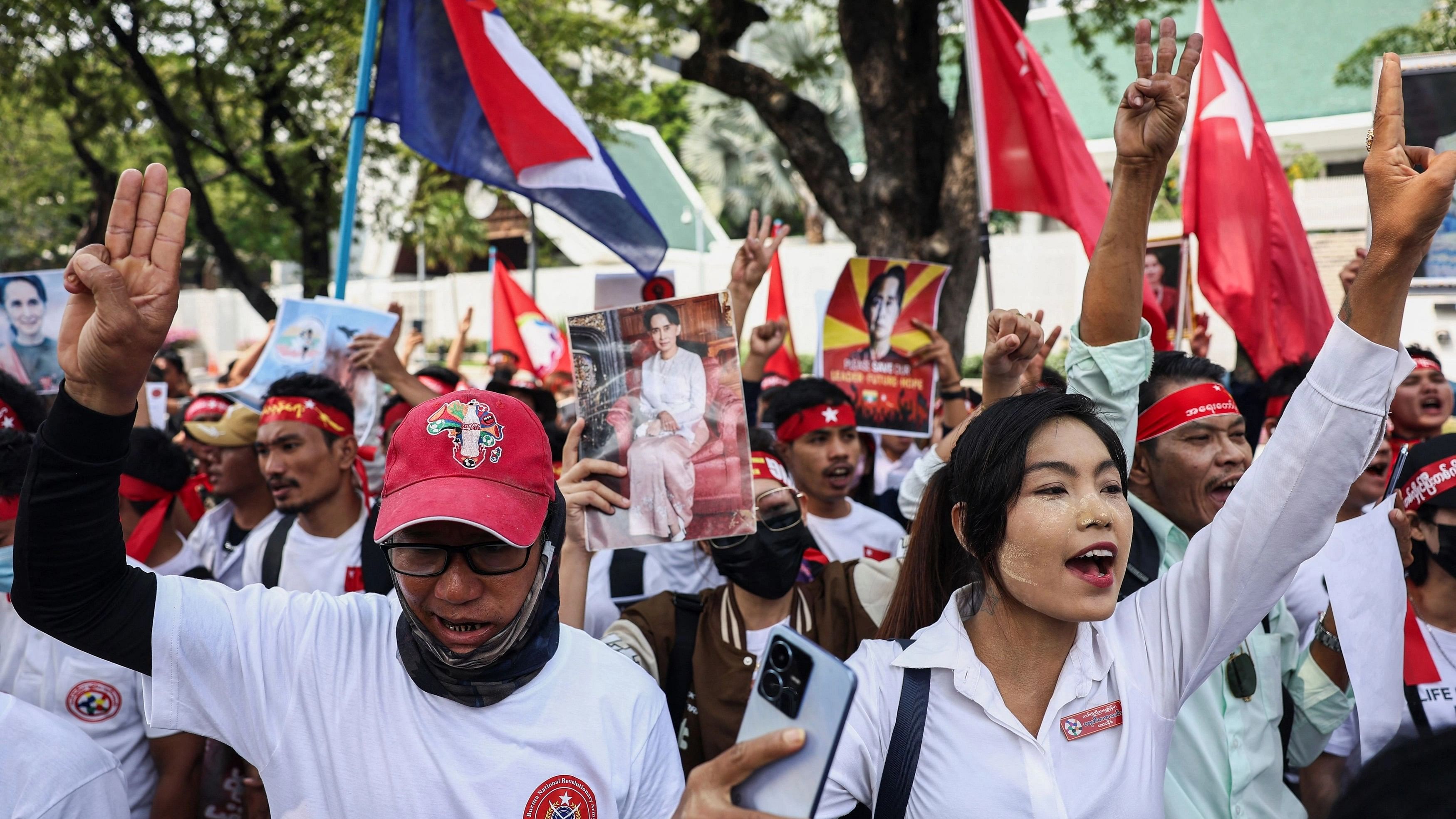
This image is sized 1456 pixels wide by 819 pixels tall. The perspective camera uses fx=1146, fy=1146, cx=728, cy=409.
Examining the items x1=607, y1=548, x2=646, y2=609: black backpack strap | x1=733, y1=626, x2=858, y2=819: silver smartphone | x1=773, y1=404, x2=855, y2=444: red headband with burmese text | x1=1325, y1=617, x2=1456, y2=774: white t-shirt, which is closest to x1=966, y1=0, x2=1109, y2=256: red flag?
x1=773, y1=404, x2=855, y2=444: red headband with burmese text

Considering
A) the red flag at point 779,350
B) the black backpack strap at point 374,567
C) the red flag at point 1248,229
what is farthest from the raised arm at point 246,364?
the red flag at point 1248,229

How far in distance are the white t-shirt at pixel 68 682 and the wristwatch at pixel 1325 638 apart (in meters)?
3.00

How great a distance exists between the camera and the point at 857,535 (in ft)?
15.7

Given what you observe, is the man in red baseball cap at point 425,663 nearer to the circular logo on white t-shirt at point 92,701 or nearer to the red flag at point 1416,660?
the circular logo on white t-shirt at point 92,701

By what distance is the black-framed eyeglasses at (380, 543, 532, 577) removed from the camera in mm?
1998

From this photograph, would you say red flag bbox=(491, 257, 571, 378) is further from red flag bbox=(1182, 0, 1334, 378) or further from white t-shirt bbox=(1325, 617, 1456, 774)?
white t-shirt bbox=(1325, 617, 1456, 774)

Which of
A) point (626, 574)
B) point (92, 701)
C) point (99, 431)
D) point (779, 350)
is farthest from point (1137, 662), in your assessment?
point (779, 350)

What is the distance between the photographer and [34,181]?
49.0 ft

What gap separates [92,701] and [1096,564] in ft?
8.24

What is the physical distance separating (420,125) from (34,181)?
12.2 m

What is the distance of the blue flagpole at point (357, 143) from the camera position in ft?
16.8

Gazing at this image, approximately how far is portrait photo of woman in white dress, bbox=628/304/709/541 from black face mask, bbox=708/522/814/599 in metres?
0.49

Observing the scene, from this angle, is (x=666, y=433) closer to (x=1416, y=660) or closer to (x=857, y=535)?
(x=1416, y=660)

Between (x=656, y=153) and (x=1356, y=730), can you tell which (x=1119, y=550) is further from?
(x=656, y=153)
